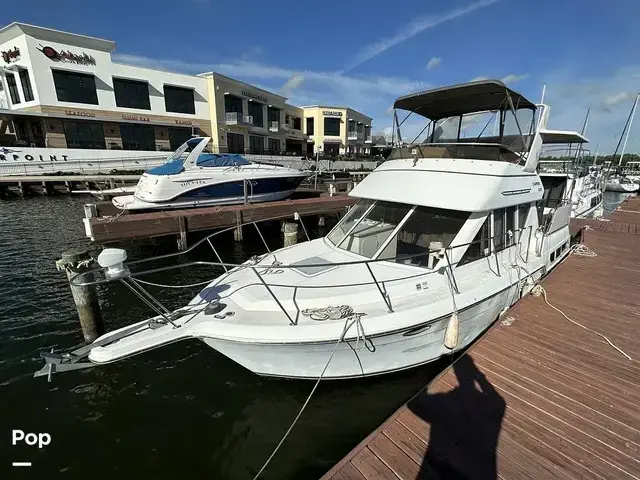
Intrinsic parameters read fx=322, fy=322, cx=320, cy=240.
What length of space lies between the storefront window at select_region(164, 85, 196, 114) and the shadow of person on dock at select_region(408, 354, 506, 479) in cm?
3667

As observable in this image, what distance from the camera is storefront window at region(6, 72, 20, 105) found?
28609 millimetres

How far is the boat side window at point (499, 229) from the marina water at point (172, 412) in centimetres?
218

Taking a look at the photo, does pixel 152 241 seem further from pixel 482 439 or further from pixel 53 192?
pixel 53 192

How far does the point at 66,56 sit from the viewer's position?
27797 millimetres

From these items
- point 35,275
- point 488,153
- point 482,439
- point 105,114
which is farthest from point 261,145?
point 482,439

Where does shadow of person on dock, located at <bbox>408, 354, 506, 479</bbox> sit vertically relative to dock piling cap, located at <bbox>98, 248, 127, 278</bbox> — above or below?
below

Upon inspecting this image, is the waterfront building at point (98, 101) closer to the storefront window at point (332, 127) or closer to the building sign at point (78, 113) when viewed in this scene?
the building sign at point (78, 113)

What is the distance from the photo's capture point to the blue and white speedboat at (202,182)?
11984 mm

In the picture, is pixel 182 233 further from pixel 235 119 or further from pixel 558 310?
pixel 235 119

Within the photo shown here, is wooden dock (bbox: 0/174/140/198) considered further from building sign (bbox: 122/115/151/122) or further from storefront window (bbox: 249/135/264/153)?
storefront window (bbox: 249/135/264/153)

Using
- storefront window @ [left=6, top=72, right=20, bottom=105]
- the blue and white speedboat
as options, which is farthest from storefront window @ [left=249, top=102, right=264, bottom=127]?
the blue and white speedboat

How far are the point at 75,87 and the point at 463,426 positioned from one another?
123ft

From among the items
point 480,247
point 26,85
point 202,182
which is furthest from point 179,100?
point 480,247

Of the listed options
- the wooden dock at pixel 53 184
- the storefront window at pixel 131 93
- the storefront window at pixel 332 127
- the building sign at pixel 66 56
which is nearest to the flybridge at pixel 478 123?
the wooden dock at pixel 53 184
